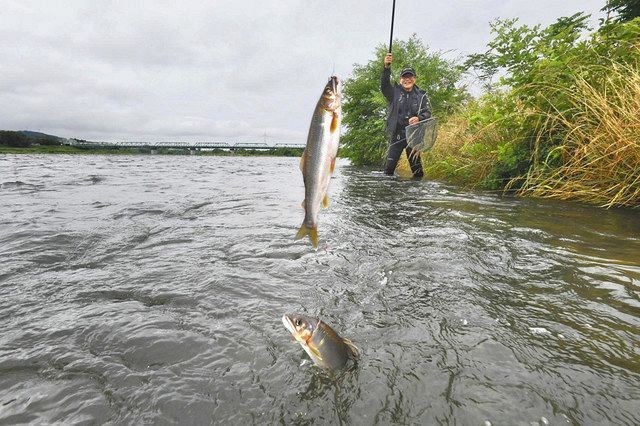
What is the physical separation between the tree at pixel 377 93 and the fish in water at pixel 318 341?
20.8 metres

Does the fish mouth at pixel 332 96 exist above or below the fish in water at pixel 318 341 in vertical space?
above

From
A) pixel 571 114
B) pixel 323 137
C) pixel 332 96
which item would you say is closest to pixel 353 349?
pixel 323 137

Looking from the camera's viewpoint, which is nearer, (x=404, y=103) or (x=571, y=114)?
(x=571, y=114)

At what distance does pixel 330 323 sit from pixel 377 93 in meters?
21.8

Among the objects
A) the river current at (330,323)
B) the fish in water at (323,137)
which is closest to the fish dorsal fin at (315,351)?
the river current at (330,323)

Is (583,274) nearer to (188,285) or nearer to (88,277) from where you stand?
(188,285)

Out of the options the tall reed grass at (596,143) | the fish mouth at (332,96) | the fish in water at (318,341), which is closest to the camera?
the fish in water at (318,341)

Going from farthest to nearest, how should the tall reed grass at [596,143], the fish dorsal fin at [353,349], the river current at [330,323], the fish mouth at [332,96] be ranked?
1. the tall reed grass at [596,143]
2. the fish mouth at [332,96]
3. the fish dorsal fin at [353,349]
4. the river current at [330,323]

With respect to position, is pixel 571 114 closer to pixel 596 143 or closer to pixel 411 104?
pixel 596 143

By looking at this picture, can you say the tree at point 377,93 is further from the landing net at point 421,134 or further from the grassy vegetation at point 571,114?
the grassy vegetation at point 571,114

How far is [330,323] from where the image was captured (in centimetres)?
235

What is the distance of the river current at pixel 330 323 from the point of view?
1.59 meters

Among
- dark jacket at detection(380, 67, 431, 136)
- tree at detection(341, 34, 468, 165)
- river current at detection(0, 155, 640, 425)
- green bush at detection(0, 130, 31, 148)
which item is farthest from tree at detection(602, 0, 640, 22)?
green bush at detection(0, 130, 31, 148)

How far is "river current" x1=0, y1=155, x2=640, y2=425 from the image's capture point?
5.23ft
